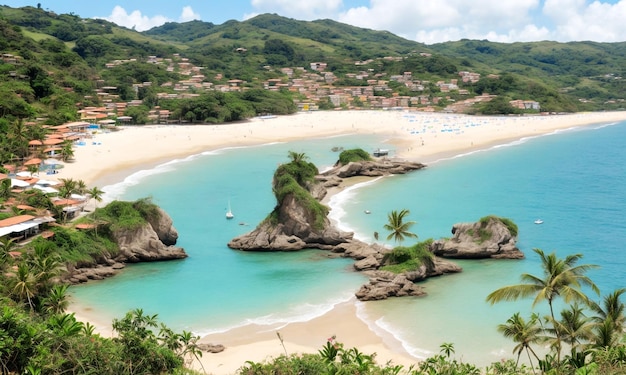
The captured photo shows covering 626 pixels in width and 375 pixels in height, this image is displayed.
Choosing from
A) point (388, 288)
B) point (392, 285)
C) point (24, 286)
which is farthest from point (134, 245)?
point (392, 285)

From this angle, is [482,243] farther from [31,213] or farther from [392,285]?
[31,213]

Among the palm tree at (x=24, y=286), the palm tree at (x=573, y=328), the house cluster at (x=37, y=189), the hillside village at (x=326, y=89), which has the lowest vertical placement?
the palm tree at (x=573, y=328)

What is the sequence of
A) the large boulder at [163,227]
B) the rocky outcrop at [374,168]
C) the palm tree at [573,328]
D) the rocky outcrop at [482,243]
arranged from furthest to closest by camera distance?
the rocky outcrop at [374,168] < the large boulder at [163,227] < the rocky outcrop at [482,243] < the palm tree at [573,328]

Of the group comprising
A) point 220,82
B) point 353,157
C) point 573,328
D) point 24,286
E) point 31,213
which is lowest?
point 573,328

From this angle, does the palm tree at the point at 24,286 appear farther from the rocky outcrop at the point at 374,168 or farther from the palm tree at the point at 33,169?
the rocky outcrop at the point at 374,168

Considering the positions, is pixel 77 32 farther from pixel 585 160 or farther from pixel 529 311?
pixel 529 311

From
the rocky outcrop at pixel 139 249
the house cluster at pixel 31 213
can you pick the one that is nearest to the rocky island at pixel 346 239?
the rocky outcrop at pixel 139 249
